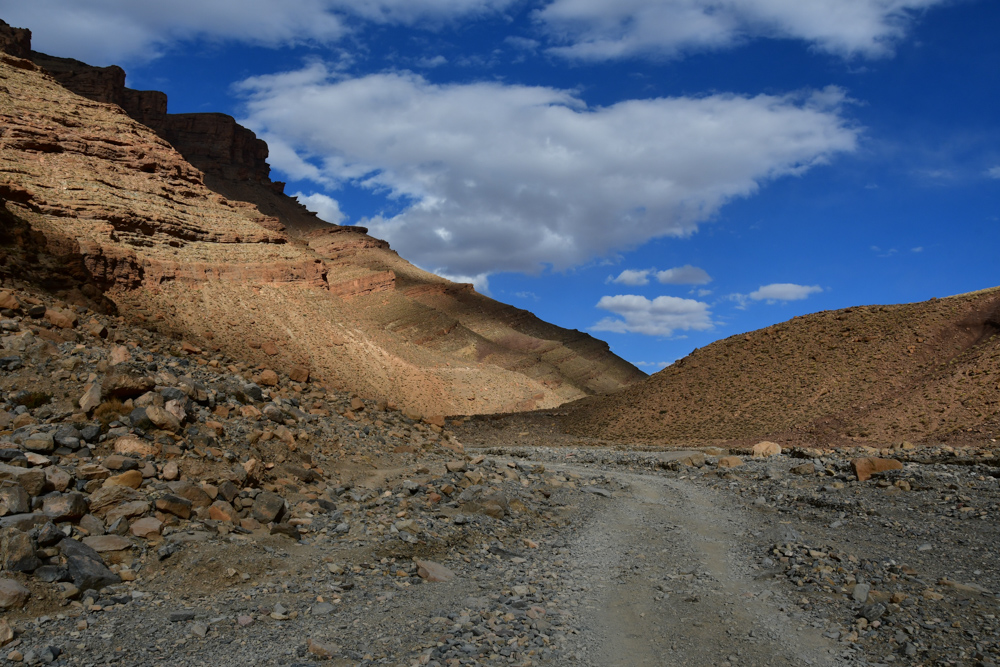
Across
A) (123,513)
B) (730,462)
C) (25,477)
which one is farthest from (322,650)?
(730,462)

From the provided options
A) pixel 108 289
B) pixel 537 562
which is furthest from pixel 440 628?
pixel 108 289

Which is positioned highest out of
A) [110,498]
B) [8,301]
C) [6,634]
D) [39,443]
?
[8,301]

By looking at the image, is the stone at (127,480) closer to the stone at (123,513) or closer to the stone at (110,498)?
the stone at (110,498)

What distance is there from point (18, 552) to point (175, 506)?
6.34 feet

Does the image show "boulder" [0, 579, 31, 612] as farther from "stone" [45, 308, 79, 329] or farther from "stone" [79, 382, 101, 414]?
"stone" [45, 308, 79, 329]

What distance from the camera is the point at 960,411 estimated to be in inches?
1019

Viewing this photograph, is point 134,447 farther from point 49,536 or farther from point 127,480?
point 49,536

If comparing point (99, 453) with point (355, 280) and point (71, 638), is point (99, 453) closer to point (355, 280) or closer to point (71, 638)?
point (71, 638)

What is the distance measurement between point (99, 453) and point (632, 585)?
Result: 7.80 meters

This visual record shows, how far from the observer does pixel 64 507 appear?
291 inches

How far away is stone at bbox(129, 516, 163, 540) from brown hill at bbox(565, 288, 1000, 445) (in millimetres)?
27339

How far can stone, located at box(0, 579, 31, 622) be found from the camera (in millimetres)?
6012

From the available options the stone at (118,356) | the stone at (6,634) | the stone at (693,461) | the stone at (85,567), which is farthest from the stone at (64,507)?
the stone at (693,461)

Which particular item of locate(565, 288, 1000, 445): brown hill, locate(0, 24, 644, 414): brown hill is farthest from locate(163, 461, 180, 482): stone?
locate(565, 288, 1000, 445): brown hill
